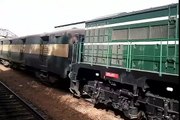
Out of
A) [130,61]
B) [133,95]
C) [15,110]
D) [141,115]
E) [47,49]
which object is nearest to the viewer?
[133,95]

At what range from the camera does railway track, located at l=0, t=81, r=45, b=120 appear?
9852mm

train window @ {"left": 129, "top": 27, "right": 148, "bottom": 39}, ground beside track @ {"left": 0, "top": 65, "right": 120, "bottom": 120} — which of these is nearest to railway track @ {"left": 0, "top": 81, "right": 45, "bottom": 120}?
ground beside track @ {"left": 0, "top": 65, "right": 120, "bottom": 120}

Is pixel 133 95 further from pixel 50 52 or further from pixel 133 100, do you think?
pixel 50 52

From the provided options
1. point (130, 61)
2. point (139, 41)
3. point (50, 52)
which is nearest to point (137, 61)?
point (130, 61)

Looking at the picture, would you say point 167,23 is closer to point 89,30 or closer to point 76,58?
point 89,30

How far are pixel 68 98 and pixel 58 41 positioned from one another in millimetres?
3732

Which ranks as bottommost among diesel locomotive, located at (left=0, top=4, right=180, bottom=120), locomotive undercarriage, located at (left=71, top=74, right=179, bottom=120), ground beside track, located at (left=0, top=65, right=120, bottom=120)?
ground beside track, located at (left=0, top=65, right=120, bottom=120)

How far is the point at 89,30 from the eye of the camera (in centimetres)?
1297

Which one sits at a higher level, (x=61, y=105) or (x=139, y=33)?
(x=139, y=33)

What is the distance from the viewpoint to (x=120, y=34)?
10.8 m

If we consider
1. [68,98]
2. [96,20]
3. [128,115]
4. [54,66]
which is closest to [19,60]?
[54,66]

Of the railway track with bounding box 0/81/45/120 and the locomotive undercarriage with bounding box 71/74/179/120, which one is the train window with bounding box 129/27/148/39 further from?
the railway track with bounding box 0/81/45/120

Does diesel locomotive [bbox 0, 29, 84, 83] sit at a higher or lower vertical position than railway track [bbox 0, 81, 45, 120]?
higher

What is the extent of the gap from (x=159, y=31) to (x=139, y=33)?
1008mm
